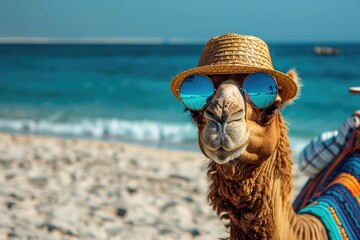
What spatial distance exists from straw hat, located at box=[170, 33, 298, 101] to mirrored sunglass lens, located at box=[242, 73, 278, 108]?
0.09 feet

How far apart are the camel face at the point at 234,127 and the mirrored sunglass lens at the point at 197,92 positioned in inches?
1.2

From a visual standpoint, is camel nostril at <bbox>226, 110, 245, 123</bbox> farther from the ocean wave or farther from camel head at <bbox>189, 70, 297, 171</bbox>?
the ocean wave

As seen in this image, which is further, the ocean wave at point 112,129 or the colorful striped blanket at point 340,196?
the ocean wave at point 112,129

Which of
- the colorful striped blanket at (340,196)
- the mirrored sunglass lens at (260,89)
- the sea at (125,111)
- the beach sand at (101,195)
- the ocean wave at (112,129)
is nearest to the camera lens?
the mirrored sunglass lens at (260,89)

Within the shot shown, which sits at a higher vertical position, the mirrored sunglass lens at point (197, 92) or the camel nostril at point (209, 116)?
the mirrored sunglass lens at point (197, 92)

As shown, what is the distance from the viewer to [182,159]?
308 inches

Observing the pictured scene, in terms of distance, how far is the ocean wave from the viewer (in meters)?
10.7

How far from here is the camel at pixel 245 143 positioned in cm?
164

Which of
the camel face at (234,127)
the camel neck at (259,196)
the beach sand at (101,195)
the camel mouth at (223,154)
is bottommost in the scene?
the beach sand at (101,195)

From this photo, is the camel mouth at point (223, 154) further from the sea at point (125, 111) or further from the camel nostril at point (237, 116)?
the sea at point (125, 111)

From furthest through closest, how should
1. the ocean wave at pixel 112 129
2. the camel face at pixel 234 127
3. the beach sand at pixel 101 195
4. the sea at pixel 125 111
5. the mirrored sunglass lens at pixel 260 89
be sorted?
1. the sea at pixel 125 111
2. the ocean wave at pixel 112 129
3. the beach sand at pixel 101 195
4. the mirrored sunglass lens at pixel 260 89
5. the camel face at pixel 234 127

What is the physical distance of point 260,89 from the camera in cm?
175

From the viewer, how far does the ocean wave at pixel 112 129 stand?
35.1ft

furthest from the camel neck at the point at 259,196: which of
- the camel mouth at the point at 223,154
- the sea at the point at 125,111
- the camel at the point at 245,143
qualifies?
the sea at the point at 125,111
